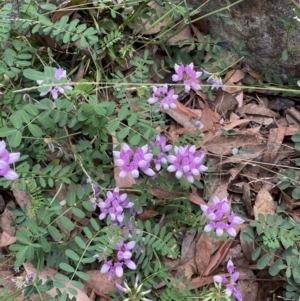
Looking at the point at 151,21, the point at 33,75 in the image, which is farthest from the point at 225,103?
the point at 33,75

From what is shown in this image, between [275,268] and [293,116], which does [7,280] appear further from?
[293,116]

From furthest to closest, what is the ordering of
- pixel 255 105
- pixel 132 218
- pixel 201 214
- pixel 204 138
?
pixel 255 105 < pixel 204 138 < pixel 201 214 < pixel 132 218

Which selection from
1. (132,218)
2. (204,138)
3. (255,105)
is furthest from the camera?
(255,105)

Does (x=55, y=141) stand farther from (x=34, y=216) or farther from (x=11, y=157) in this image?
(x=11, y=157)

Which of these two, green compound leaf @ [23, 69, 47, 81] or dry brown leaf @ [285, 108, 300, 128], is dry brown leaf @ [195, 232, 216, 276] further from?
green compound leaf @ [23, 69, 47, 81]

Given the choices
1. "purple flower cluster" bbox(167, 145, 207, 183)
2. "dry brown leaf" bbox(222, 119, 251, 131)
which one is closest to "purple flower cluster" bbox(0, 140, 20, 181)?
"purple flower cluster" bbox(167, 145, 207, 183)

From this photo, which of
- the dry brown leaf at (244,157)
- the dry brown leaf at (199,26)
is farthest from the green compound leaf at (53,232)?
the dry brown leaf at (199,26)

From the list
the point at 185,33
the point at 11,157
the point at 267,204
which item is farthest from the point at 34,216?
the point at 185,33
